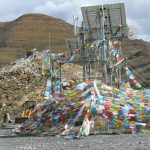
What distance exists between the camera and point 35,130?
86.5 ft

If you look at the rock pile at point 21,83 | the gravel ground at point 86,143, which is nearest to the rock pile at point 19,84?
the rock pile at point 21,83

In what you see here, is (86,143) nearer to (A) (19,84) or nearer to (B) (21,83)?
(A) (19,84)

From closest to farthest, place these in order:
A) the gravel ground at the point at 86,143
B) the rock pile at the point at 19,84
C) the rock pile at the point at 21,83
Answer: the gravel ground at the point at 86,143
the rock pile at the point at 21,83
the rock pile at the point at 19,84

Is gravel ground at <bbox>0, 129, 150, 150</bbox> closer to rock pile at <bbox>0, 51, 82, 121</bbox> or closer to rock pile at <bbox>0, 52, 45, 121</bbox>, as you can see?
rock pile at <bbox>0, 51, 82, 121</bbox>

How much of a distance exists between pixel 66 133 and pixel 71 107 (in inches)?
63.9

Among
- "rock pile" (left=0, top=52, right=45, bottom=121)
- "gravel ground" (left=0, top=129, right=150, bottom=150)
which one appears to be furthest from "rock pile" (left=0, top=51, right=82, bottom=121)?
"gravel ground" (left=0, top=129, right=150, bottom=150)

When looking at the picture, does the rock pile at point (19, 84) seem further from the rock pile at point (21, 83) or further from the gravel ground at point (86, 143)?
the gravel ground at point (86, 143)

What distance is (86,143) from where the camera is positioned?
67.3 ft

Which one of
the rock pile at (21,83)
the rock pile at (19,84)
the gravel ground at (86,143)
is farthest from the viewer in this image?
the rock pile at (19,84)

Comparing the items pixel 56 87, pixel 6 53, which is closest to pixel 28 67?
pixel 56 87

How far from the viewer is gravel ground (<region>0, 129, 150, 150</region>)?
18.9 metres

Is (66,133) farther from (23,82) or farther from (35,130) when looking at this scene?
(23,82)

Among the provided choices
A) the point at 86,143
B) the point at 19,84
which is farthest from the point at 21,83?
the point at 86,143

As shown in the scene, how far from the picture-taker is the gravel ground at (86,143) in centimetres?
1888
